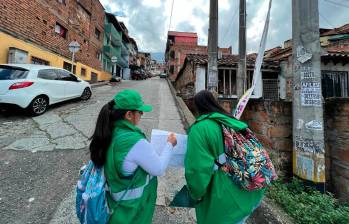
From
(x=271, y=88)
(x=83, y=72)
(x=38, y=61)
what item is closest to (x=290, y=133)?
(x=271, y=88)

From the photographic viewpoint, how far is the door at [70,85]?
8.72 metres

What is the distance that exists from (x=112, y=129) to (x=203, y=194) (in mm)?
805

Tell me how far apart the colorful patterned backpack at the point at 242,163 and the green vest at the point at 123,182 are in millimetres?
593

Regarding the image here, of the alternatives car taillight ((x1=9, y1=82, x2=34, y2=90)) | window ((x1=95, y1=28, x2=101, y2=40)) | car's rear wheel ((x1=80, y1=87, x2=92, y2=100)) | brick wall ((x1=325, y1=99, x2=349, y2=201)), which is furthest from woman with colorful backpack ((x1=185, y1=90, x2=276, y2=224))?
window ((x1=95, y1=28, x2=101, y2=40))

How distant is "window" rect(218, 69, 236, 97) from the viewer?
14297 mm

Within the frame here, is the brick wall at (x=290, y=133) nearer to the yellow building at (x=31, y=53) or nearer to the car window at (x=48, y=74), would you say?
the car window at (x=48, y=74)

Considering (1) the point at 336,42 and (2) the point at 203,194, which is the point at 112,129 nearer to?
(2) the point at 203,194

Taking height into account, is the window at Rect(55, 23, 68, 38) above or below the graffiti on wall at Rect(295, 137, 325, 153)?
above

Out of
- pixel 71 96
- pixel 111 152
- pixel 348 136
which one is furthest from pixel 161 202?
pixel 71 96

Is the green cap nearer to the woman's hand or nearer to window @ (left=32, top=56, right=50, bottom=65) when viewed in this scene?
the woman's hand

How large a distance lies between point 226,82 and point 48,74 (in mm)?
10329

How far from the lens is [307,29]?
4.45 meters

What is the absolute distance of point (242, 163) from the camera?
5.09ft

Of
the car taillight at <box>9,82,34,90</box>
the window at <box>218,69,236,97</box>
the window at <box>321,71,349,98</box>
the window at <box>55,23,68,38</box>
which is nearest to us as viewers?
the car taillight at <box>9,82,34,90</box>
